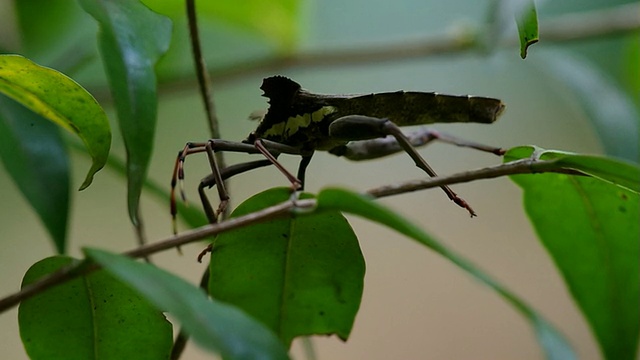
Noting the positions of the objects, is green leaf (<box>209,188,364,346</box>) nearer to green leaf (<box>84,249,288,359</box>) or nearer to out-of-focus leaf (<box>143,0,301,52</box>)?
green leaf (<box>84,249,288,359</box>)

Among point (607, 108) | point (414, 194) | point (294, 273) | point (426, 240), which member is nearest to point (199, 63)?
point (294, 273)

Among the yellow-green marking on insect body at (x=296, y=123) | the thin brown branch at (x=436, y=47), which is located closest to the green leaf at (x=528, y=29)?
the yellow-green marking on insect body at (x=296, y=123)

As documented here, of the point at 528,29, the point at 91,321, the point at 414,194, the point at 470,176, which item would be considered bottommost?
the point at 414,194

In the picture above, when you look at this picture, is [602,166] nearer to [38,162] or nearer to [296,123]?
[296,123]

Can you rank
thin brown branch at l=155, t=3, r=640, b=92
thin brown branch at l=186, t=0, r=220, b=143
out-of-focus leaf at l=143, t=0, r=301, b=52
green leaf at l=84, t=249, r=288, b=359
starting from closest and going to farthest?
1. green leaf at l=84, t=249, r=288, b=359
2. thin brown branch at l=186, t=0, r=220, b=143
3. out-of-focus leaf at l=143, t=0, r=301, b=52
4. thin brown branch at l=155, t=3, r=640, b=92

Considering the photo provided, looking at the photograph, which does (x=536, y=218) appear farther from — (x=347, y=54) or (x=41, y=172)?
(x=347, y=54)

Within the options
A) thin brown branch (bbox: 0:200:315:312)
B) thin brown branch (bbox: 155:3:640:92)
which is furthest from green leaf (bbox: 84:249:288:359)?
thin brown branch (bbox: 155:3:640:92)
